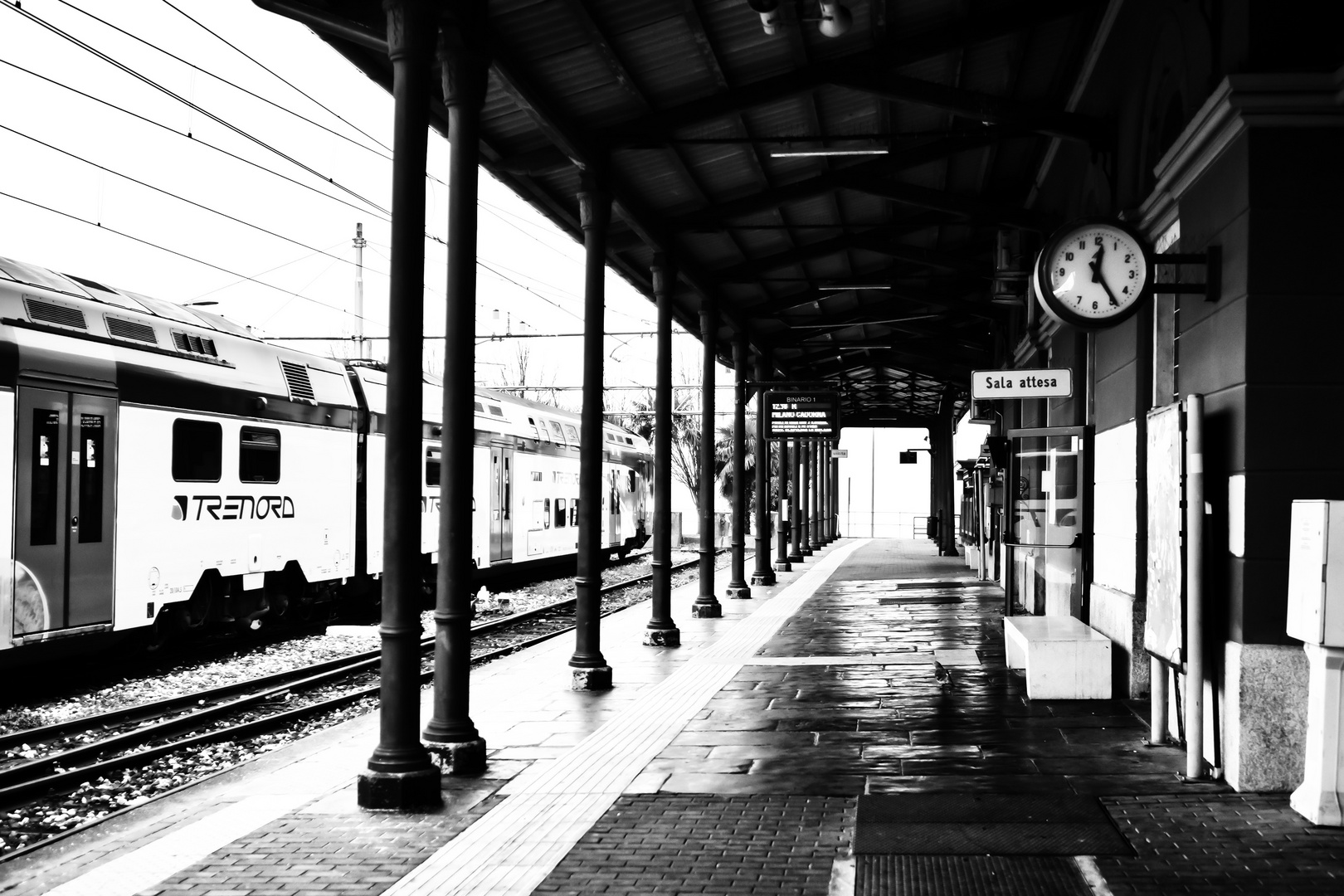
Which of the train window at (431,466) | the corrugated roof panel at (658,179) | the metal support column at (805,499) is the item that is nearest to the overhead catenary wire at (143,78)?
the corrugated roof panel at (658,179)

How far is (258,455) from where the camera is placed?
12984 mm

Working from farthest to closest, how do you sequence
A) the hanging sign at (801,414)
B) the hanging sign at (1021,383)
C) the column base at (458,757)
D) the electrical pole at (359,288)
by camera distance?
the electrical pole at (359,288), the hanging sign at (801,414), the hanging sign at (1021,383), the column base at (458,757)

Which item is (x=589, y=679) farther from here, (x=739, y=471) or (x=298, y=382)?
(x=739, y=471)

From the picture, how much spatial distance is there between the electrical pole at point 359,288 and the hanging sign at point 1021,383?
14.9m

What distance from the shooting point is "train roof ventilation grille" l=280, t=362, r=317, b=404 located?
1366cm

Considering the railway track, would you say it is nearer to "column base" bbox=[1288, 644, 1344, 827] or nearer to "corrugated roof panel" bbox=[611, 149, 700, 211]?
"corrugated roof panel" bbox=[611, 149, 700, 211]

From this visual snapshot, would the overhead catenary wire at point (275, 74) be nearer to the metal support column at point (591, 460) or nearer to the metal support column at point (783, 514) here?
the metal support column at point (591, 460)

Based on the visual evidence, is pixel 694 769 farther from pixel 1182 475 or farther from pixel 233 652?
pixel 233 652

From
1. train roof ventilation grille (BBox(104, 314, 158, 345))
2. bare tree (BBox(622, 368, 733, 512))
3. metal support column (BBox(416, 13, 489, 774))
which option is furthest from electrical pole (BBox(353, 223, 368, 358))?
bare tree (BBox(622, 368, 733, 512))

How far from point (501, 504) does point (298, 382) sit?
6.34 m

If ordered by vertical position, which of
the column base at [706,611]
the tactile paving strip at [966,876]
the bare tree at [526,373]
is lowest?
the column base at [706,611]

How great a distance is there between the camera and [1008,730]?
7633 mm

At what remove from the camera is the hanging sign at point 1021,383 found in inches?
382

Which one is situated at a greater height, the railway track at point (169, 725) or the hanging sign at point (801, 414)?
the hanging sign at point (801, 414)
